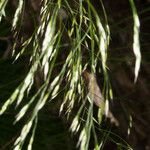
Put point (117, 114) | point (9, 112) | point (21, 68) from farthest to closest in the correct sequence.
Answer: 1. point (21, 68)
2. point (9, 112)
3. point (117, 114)

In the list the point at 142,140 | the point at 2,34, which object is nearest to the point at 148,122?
the point at 142,140

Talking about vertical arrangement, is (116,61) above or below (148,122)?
above

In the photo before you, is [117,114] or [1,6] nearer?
[1,6]

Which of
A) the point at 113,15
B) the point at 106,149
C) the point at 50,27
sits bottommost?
the point at 106,149

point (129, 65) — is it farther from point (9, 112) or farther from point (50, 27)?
point (50, 27)

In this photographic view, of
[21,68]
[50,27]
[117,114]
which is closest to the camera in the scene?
[50,27]

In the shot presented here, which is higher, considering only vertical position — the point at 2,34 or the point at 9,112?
the point at 2,34

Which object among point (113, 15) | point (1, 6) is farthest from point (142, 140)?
point (1, 6)

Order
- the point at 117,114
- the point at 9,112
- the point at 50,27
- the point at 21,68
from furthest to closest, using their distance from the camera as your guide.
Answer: the point at 21,68
the point at 9,112
the point at 117,114
the point at 50,27

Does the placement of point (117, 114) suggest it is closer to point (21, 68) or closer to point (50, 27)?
point (21, 68)
